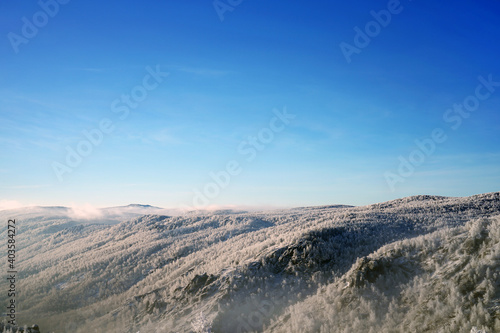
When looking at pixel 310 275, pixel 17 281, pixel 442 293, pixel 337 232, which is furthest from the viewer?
pixel 17 281

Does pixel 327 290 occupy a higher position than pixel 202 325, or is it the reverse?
pixel 327 290

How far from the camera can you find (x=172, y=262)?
35.3 meters

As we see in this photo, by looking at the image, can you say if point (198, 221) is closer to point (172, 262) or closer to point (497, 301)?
point (172, 262)

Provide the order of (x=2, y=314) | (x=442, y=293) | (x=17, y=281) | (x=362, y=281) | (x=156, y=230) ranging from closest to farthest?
1. (x=442, y=293)
2. (x=362, y=281)
3. (x=2, y=314)
4. (x=17, y=281)
5. (x=156, y=230)

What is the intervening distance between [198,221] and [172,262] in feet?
107

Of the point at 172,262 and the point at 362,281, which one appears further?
the point at 172,262

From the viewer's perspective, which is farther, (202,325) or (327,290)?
(327,290)

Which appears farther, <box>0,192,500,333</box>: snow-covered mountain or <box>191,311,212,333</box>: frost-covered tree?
<box>191,311,212,333</box>: frost-covered tree

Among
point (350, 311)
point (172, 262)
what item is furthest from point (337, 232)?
point (172, 262)

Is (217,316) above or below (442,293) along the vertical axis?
below

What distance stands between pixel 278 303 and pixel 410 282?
6.93m

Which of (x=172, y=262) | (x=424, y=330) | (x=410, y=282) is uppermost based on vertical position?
(x=410, y=282)

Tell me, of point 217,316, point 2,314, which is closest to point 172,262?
point 2,314

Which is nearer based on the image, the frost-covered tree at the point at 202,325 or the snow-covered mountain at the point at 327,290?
the snow-covered mountain at the point at 327,290
